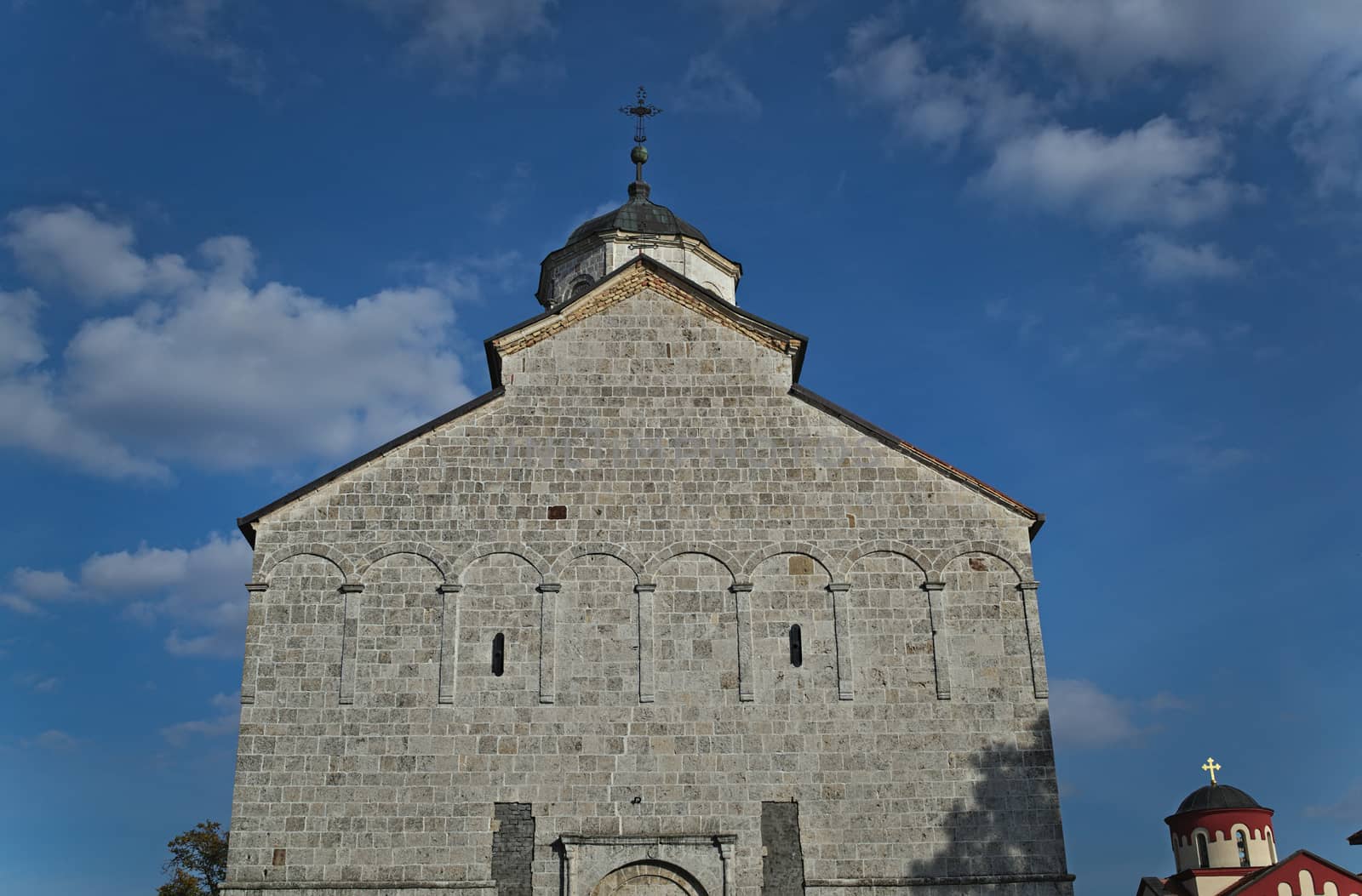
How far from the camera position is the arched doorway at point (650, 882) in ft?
46.2

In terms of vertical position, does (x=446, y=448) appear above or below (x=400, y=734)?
above

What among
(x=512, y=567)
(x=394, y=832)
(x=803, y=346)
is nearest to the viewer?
(x=394, y=832)

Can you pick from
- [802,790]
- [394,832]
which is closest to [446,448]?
[394,832]

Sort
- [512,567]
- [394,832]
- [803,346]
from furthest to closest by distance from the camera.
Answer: [803,346] < [512,567] < [394,832]

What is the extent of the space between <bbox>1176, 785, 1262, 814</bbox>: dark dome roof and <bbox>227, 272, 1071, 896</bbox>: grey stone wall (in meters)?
20.6

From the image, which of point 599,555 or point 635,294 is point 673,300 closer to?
point 635,294

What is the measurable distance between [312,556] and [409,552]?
1.22m

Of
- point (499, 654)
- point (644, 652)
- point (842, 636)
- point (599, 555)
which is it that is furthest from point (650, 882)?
point (599, 555)

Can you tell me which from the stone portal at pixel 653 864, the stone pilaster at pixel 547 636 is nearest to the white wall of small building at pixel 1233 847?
the stone portal at pixel 653 864

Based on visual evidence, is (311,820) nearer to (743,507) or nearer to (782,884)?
(782,884)

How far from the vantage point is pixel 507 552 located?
15523 millimetres

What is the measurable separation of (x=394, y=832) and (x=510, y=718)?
6.07 feet

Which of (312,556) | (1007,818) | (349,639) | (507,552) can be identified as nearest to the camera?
(1007,818)

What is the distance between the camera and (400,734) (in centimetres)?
1452
